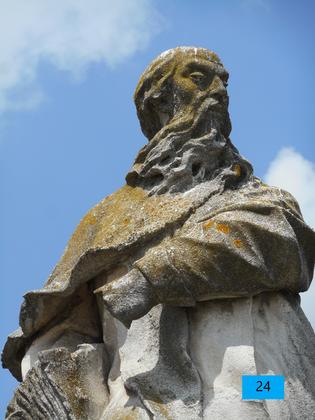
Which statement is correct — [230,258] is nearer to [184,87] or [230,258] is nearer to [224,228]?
[224,228]

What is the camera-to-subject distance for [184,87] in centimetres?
945

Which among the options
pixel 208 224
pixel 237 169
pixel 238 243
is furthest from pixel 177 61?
pixel 238 243

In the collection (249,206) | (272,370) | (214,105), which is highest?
(214,105)

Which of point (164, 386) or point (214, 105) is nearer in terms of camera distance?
point (164, 386)

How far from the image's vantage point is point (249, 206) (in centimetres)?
857

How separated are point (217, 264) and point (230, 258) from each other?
3.7 inches

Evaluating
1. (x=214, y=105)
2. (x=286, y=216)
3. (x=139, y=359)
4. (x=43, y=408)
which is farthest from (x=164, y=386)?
(x=214, y=105)

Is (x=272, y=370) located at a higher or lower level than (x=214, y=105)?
lower

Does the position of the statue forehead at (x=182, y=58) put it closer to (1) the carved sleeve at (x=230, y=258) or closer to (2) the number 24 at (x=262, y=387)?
(1) the carved sleeve at (x=230, y=258)

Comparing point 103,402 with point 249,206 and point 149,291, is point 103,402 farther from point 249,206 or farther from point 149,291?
point 249,206

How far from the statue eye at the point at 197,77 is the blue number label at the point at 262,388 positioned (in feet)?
8.03

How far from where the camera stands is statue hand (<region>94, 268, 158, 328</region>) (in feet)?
27.2

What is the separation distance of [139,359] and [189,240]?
854 millimetres

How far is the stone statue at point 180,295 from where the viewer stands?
27.1 feet
